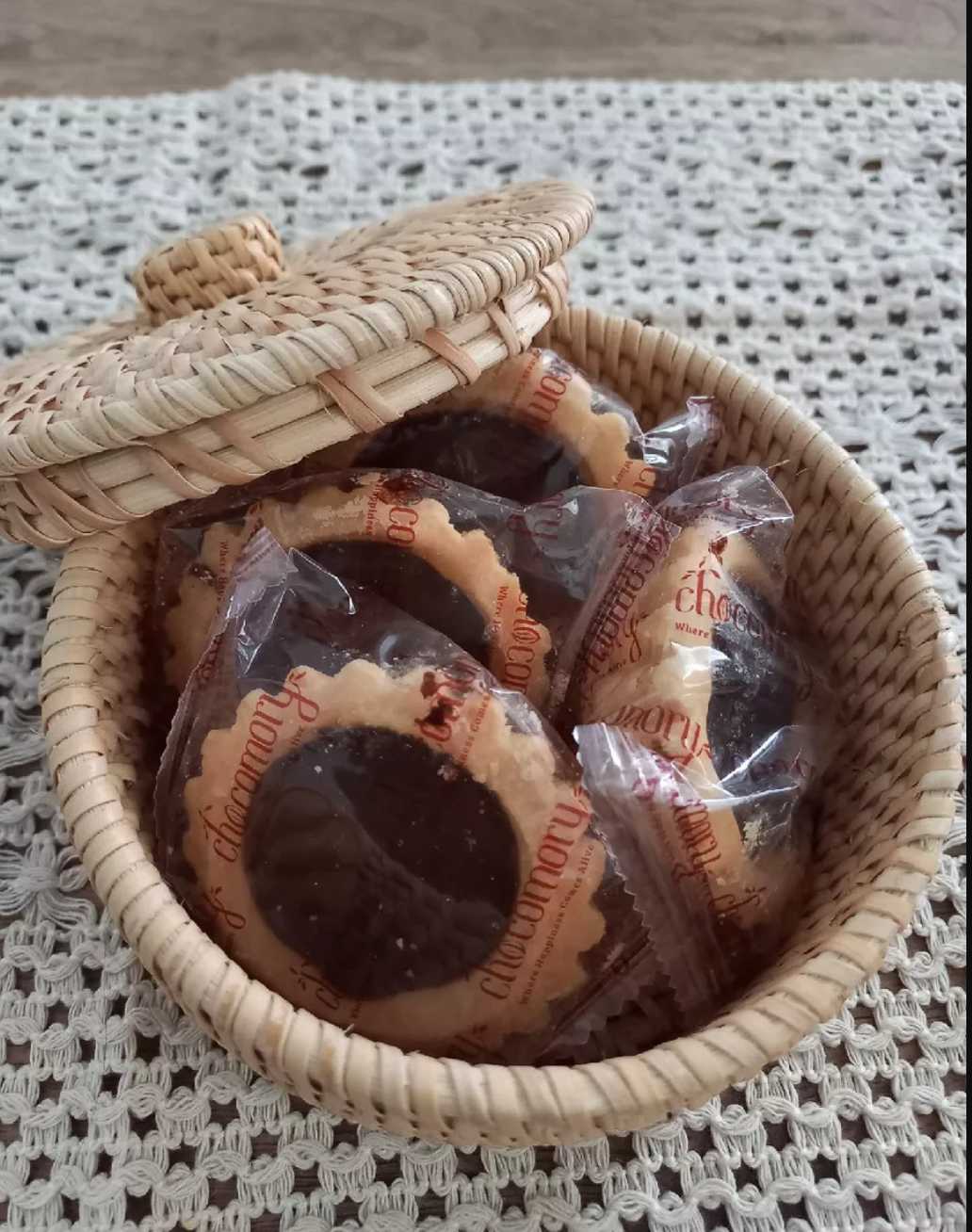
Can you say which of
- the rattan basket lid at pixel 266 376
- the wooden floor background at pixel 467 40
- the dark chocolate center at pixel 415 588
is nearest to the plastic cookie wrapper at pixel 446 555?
the dark chocolate center at pixel 415 588

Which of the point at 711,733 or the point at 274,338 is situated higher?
the point at 274,338

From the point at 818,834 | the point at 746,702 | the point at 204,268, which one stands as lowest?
the point at 818,834

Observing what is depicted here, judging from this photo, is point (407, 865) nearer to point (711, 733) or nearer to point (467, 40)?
point (711, 733)

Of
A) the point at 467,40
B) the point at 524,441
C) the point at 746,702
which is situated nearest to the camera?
the point at 746,702

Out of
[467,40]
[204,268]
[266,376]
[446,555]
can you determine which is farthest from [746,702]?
[467,40]

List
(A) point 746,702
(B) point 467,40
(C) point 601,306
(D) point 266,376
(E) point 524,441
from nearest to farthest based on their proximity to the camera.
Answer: (D) point 266,376
(A) point 746,702
(E) point 524,441
(C) point 601,306
(B) point 467,40

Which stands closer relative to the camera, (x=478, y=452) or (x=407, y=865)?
(x=407, y=865)

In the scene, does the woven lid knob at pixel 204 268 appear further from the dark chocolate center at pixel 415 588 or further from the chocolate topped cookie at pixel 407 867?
the chocolate topped cookie at pixel 407 867

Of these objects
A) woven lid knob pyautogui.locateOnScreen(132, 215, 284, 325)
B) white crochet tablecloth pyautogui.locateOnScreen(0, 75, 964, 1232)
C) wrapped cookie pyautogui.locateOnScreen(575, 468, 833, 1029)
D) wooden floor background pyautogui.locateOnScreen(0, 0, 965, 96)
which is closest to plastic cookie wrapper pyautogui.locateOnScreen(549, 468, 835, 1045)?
wrapped cookie pyautogui.locateOnScreen(575, 468, 833, 1029)
